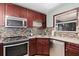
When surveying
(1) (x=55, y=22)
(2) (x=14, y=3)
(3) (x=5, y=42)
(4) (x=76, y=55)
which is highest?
(2) (x=14, y=3)

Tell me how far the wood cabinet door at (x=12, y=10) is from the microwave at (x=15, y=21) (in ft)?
0.18

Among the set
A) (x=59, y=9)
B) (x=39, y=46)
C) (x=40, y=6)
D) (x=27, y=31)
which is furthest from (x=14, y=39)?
(x=59, y=9)

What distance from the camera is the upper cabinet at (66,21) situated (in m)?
1.65

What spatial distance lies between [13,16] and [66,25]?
2.53 feet

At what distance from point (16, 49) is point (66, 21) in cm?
84

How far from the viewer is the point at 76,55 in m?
1.68

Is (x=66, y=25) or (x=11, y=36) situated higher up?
(x=66, y=25)

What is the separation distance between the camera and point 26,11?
5.67ft

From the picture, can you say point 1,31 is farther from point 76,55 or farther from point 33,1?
point 76,55

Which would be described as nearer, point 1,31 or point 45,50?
point 1,31

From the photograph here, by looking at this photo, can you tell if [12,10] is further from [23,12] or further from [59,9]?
[59,9]

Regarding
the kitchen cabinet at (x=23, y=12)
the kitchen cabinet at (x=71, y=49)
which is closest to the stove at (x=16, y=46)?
the kitchen cabinet at (x=23, y=12)

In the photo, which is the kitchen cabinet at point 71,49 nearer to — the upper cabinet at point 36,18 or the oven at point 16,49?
the upper cabinet at point 36,18

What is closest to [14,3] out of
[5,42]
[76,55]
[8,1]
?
[8,1]
